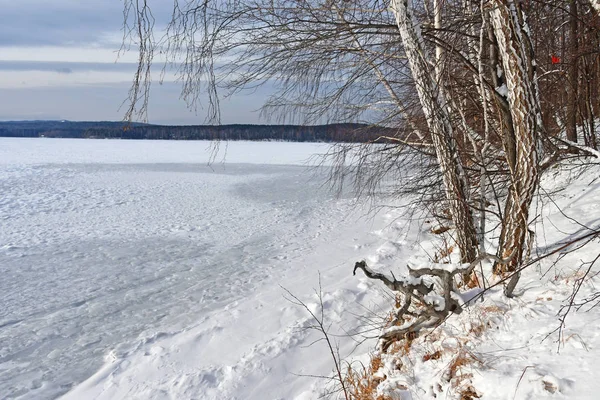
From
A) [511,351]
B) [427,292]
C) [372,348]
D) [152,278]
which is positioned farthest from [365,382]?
[152,278]

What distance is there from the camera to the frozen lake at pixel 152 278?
4.93 m

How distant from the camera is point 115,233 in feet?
36.6

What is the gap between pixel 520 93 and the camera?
3.61 m

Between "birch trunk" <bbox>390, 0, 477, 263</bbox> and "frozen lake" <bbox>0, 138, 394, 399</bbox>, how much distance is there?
2171 millimetres

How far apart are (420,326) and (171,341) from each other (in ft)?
9.79

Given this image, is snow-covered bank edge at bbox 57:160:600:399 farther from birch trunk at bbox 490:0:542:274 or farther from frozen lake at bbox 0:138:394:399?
birch trunk at bbox 490:0:542:274

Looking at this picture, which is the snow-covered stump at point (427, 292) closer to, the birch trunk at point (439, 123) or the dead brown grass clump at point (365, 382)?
the dead brown grass clump at point (365, 382)

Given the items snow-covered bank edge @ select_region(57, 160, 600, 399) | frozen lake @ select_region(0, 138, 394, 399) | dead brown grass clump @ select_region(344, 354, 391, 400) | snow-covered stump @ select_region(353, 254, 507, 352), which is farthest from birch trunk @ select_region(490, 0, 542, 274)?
frozen lake @ select_region(0, 138, 394, 399)

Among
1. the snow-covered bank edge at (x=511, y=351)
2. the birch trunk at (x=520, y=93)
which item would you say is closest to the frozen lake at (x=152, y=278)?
the snow-covered bank edge at (x=511, y=351)

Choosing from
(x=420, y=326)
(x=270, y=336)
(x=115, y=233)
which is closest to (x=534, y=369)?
(x=420, y=326)

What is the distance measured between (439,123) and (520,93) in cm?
105

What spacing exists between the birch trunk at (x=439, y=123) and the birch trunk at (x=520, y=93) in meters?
0.74

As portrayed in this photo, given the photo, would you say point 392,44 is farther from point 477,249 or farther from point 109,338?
point 109,338

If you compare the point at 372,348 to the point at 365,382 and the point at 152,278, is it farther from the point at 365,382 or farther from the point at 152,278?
the point at 152,278
